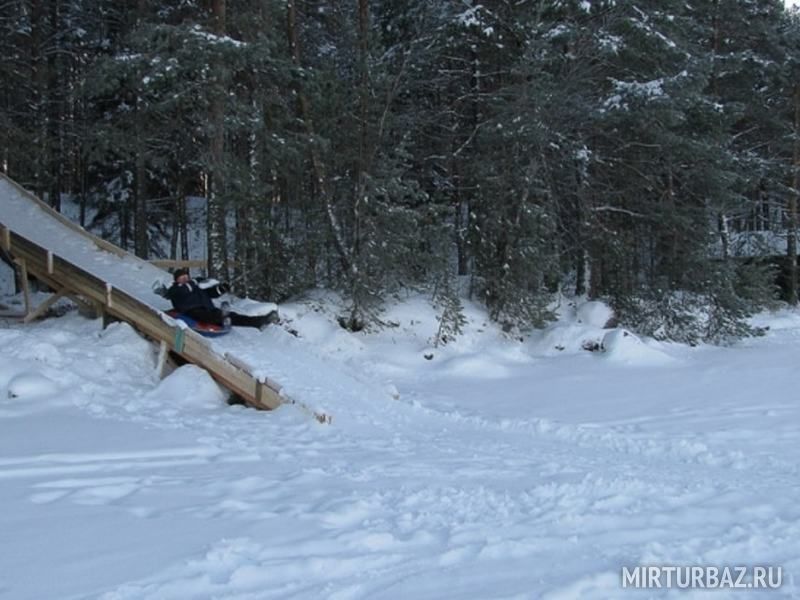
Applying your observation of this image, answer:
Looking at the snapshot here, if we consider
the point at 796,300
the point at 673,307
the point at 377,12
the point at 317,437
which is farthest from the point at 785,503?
the point at 796,300

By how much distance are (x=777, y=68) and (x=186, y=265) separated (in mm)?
18940

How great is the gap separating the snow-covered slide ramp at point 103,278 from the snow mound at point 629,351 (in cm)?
759

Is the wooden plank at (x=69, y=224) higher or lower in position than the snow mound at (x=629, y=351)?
higher

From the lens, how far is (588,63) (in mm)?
14898

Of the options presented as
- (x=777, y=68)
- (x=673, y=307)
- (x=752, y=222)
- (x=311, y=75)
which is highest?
(x=777, y=68)

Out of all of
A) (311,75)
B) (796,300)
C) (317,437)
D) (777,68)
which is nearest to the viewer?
(317,437)

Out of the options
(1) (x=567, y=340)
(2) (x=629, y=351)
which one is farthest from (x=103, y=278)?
(2) (x=629, y=351)

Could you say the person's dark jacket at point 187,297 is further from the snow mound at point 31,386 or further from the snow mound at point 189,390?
the snow mound at point 31,386

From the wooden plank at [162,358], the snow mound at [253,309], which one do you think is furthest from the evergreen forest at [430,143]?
the wooden plank at [162,358]

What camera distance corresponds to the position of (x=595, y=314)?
15.2 metres

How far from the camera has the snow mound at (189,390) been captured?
26.6ft

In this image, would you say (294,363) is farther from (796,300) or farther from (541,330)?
(796,300)

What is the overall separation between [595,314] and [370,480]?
11.3m

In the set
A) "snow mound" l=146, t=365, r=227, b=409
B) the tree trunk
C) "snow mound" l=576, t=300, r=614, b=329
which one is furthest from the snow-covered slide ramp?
"snow mound" l=576, t=300, r=614, b=329
